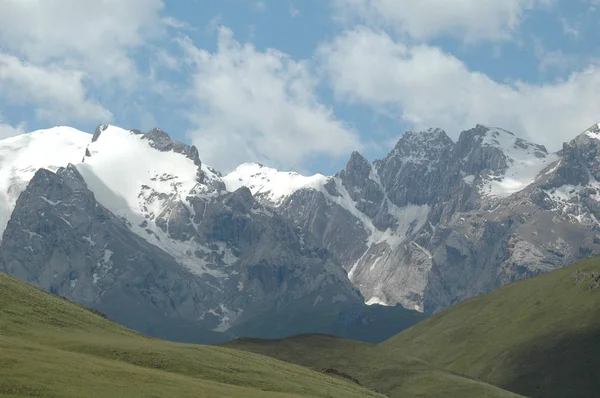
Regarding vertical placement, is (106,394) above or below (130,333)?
below

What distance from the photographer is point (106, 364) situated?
108562mm

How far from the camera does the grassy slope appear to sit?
302 ft

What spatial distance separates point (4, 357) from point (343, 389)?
237ft

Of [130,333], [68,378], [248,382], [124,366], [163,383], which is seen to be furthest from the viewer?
[130,333]

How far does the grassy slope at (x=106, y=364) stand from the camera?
3629 inches

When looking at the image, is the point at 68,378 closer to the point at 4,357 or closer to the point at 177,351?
the point at 4,357

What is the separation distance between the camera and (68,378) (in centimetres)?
9294

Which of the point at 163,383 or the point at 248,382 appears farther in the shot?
the point at 248,382

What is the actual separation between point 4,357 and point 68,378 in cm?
740

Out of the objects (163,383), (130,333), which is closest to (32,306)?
(130,333)

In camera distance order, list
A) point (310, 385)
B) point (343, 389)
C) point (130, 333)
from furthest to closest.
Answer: point (130, 333) → point (343, 389) → point (310, 385)

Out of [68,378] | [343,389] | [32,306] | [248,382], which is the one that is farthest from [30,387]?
[343,389]

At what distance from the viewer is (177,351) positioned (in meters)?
137

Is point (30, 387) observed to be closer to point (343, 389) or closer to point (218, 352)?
point (218, 352)
